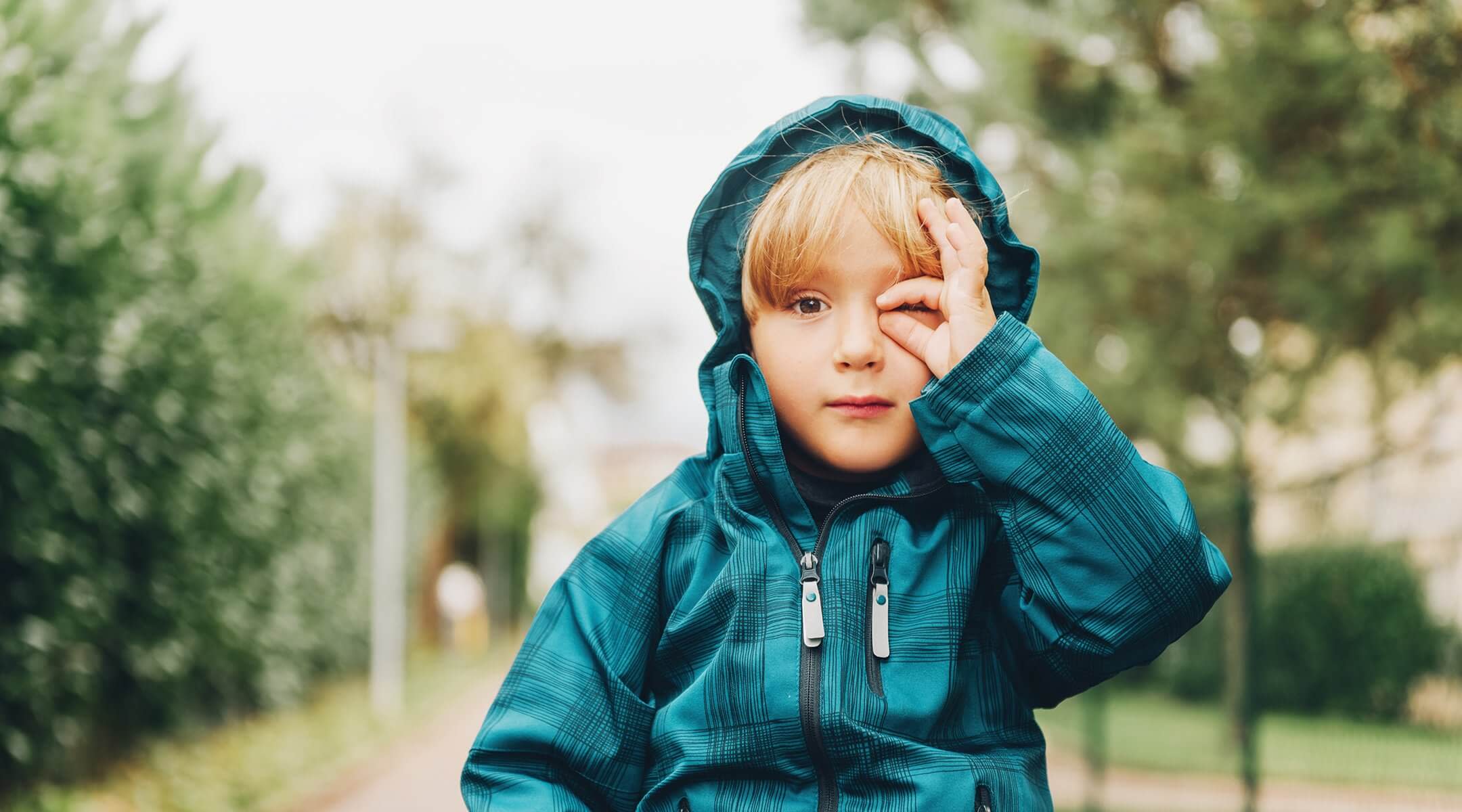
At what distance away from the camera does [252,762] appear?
32.0ft

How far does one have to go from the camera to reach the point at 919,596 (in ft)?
5.57

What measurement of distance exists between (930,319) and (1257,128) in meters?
5.79

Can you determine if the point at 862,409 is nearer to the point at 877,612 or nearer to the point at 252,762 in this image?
the point at 877,612

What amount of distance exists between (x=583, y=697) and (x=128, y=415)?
6.24m

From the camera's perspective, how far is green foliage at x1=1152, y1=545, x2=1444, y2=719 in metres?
4.96

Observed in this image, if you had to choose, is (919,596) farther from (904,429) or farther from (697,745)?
(697,745)

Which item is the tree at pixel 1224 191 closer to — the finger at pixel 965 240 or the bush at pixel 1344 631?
the bush at pixel 1344 631

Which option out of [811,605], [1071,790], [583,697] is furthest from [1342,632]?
[583,697]

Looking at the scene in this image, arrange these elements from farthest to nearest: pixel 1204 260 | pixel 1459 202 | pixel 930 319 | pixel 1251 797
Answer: pixel 1204 260 < pixel 1251 797 < pixel 1459 202 < pixel 930 319

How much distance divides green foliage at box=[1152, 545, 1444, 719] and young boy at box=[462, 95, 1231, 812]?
3.91 meters

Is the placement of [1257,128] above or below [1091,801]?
above

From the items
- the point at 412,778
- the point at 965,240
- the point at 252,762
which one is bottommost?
the point at 412,778

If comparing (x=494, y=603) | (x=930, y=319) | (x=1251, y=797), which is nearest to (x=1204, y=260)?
(x=1251, y=797)

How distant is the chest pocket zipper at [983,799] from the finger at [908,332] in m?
0.56
